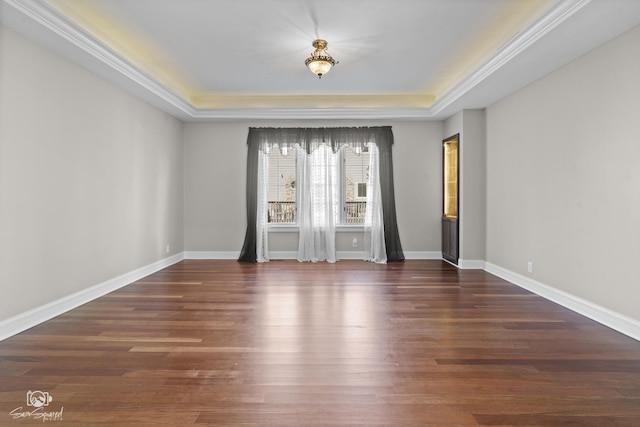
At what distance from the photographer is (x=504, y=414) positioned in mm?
1851

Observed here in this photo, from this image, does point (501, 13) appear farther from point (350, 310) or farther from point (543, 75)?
point (350, 310)

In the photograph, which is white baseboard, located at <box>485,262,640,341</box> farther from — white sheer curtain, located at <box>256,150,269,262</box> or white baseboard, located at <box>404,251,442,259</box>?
white sheer curtain, located at <box>256,150,269,262</box>

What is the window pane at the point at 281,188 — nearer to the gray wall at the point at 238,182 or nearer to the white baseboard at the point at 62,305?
the gray wall at the point at 238,182

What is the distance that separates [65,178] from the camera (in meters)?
3.55

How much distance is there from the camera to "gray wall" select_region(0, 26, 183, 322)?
296cm

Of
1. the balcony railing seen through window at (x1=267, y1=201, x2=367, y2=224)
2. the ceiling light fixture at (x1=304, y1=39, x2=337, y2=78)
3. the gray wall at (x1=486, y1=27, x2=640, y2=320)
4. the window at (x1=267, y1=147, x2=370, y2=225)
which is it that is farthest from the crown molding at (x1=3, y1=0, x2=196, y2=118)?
the gray wall at (x1=486, y1=27, x2=640, y2=320)

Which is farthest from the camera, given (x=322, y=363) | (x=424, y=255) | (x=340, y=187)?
(x=340, y=187)

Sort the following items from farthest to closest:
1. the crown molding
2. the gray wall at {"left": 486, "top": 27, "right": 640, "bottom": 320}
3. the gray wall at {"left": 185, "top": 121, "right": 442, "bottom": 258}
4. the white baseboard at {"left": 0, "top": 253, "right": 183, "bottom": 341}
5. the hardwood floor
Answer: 1. the gray wall at {"left": 185, "top": 121, "right": 442, "bottom": 258}
2. the gray wall at {"left": 486, "top": 27, "right": 640, "bottom": 320}
3. the white baseboard at {"left": 0, "top": 253, "right": 183, "bottom": 341}
4. the crown molding
5. the hardwood floor

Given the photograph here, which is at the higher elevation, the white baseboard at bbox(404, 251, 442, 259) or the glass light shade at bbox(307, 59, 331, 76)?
the glass light shade at bbox(307, 59, 331, 76)

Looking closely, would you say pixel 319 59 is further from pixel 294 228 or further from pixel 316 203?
pixel 294 228

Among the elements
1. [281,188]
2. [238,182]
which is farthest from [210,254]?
[281,188]

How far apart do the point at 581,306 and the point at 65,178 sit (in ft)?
17.6

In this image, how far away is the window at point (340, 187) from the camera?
6.71m

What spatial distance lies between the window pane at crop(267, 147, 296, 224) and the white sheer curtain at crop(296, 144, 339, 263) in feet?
0.74
